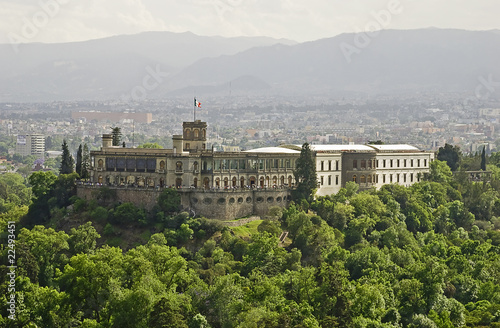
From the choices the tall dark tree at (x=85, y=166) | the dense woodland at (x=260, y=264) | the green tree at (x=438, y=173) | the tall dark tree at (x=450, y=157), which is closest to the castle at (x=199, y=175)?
the dense woodland at (x=260, y=264)

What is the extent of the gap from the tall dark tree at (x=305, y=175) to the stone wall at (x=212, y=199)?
2479 mm

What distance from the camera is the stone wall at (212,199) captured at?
388ft

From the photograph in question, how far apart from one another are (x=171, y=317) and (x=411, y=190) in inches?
2455

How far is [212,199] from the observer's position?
118 metres

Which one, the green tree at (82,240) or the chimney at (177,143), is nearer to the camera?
the green tree at (82,240)

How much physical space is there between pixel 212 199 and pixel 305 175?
13.5 metres

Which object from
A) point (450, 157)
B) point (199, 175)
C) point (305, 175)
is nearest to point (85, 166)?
point (199, 175)

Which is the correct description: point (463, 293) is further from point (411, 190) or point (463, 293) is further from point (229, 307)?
point (411, 190)

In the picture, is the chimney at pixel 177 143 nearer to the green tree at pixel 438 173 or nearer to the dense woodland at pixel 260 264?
the dense woodland at pixel 260 264

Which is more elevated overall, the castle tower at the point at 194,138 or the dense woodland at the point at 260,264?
the castle tower at the point at 194,138

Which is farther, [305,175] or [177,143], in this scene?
[305,175]

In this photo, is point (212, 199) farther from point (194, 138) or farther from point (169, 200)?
point (194, 138)

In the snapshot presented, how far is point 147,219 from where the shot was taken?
382 feet

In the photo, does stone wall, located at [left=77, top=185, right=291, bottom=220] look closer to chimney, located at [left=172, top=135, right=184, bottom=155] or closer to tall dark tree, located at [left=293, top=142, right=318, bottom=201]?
tall dark tree, located at [left=293, top=142, right=318, bottom=201]
